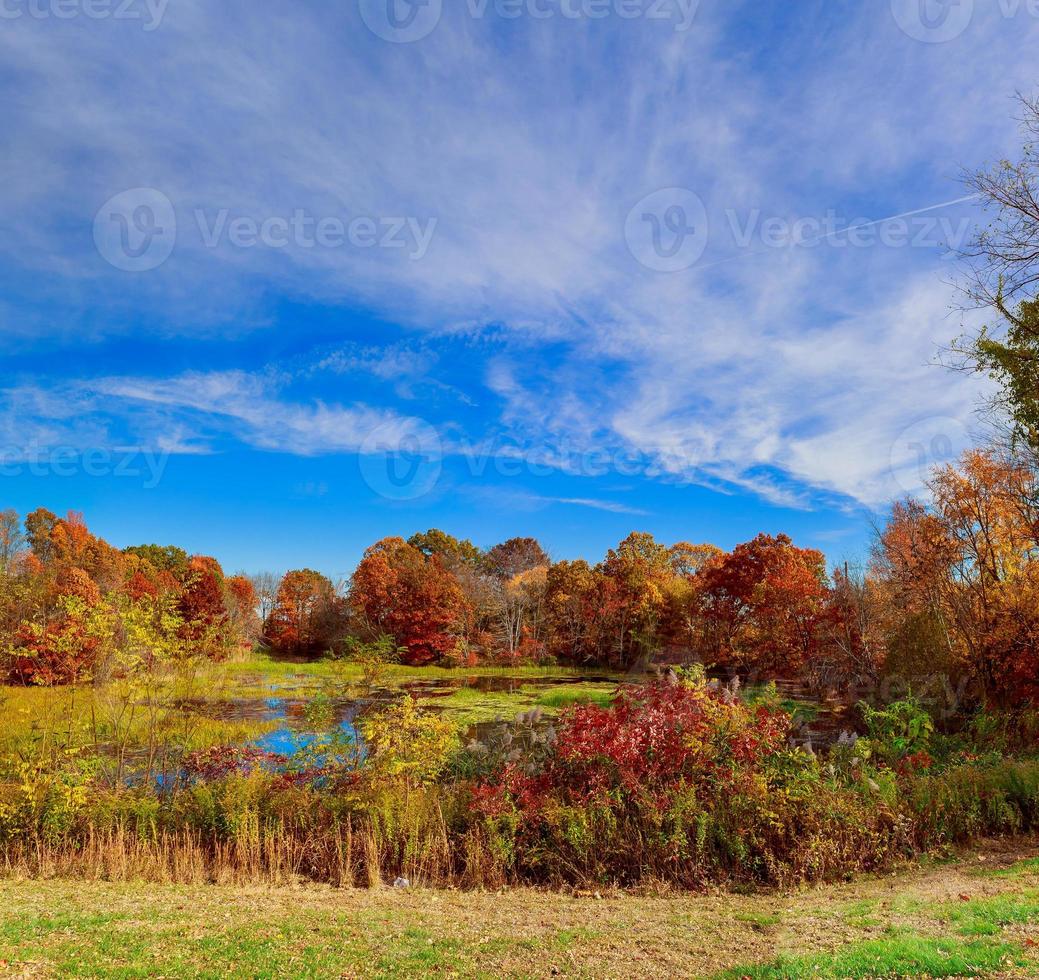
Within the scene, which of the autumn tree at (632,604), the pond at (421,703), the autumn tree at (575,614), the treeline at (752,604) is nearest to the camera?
the pond at (421,703)

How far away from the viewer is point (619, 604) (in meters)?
41.5

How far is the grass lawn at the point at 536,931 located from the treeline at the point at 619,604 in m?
4.33

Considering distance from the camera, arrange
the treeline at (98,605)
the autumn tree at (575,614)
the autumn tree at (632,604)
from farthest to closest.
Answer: the autumn tree at (575,614) → the autumn tree at (632,604) → the treeline at (98,605)

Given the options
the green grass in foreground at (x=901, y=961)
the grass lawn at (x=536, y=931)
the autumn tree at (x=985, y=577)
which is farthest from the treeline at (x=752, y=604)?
the green grass in foreground at (x=901, y=961)

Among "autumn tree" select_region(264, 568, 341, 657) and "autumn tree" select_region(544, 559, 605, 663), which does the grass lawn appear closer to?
"autumn tree" select_region(544, 559, 605, 663)

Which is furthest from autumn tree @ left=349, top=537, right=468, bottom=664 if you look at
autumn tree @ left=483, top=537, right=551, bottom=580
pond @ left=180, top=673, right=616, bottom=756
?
autumn tree @ left=483, top=537, right=551, bottom=580

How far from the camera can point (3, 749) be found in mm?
11953

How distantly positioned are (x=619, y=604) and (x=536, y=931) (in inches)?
1417

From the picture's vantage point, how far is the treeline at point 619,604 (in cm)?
1481

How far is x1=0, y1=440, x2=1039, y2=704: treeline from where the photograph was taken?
14.8 meters

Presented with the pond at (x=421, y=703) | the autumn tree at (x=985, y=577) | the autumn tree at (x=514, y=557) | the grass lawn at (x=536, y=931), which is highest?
the autumn tree at (x=514, y=557)

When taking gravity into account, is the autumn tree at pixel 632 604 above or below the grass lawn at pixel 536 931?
above

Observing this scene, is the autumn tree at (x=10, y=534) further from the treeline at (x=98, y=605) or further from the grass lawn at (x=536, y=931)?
the grass lawn at (x=536, y=931)

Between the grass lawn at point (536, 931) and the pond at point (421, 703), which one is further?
the pond at point (421, 703)
